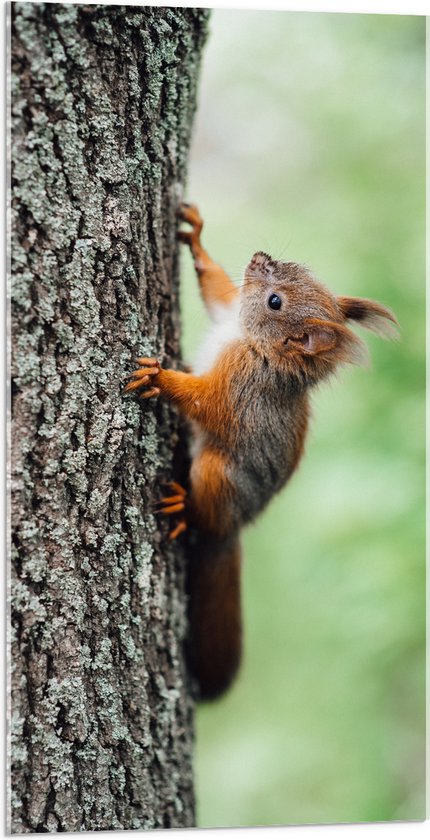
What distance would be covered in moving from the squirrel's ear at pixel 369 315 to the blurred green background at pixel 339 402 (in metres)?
0.17

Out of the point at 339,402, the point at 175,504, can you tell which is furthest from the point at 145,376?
the point at 339,402

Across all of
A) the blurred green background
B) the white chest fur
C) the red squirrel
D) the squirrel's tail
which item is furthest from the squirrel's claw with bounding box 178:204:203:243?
the squirrel's tail

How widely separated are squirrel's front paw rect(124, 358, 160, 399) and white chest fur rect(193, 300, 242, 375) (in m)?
0.28

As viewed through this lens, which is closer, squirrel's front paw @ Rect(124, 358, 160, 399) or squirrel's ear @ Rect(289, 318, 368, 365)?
squirrel's front paw @ Rect(124, 358, 160, 399)

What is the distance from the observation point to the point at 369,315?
1.98 metres

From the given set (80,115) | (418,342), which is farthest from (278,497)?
(80,115)

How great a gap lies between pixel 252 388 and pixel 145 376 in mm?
355

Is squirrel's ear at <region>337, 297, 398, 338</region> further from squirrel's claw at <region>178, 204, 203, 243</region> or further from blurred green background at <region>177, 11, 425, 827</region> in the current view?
squirrel's claw at <region>178, 204, 203, 243</region>

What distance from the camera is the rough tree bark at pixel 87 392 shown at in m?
1.50

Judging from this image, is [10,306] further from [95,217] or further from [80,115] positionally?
[80,115]

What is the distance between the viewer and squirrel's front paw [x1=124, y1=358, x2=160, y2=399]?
66.0 inches

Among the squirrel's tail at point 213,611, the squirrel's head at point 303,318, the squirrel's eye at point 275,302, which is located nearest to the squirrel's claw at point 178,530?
the squirrel's tail at point 213,611

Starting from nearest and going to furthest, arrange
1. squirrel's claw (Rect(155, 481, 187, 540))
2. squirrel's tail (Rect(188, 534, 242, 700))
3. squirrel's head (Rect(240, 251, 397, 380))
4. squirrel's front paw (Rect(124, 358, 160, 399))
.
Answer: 1. squirrel's front paw (Rect(124, 358, 160, 399))
2. squirrel's claw (Rect(155, 481, 187, 540))
3. squirrel's head (Rect(240, 251, 397, 380))
4. squirrel's tail (Rect(188, 534, 242, 700))

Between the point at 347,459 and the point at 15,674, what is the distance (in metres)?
1.33
